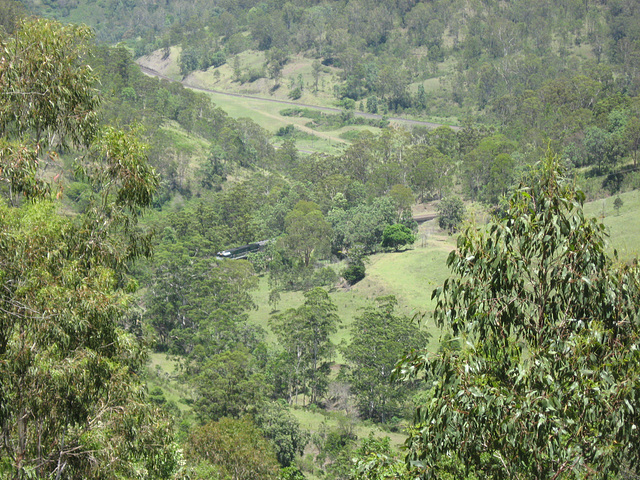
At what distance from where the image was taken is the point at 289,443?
2869cm

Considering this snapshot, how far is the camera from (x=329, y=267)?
54.2 metres

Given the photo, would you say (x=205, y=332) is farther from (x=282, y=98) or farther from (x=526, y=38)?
(x=526, y=38)

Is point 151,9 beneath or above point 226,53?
above

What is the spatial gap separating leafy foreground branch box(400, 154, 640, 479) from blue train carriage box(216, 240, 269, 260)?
5167cm

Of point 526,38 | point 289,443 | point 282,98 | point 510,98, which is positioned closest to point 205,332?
point 289,443

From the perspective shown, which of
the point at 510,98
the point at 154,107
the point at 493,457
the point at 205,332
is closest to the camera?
the point at 493,457

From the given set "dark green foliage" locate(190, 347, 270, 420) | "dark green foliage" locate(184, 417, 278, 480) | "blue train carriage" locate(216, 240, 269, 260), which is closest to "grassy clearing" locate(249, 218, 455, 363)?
"blue train carriage" locate(216, 240, 269, 260)

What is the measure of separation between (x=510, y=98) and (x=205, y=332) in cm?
7124

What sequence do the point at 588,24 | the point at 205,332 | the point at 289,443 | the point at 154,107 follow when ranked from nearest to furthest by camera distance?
1. the point at 289,443
2. the point at 205,332
3. the point at 154,107
4. the point at 588,24

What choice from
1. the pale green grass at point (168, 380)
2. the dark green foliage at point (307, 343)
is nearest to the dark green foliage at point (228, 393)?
the pale green grass at point (168, 380)

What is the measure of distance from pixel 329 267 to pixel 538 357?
47.6 metres

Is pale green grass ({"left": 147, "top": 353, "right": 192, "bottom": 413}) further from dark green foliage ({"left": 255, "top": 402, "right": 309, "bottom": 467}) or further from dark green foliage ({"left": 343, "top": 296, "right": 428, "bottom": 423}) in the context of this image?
dark green foliage ({"left": 343, "top": 296, "right": 428, "bottom": 423})

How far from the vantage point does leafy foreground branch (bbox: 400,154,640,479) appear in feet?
20.7

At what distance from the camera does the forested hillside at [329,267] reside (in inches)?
268
